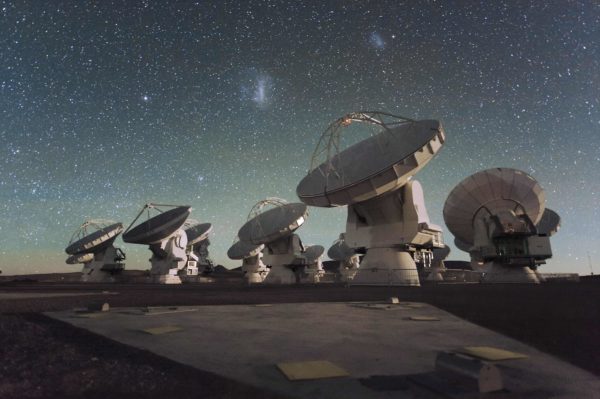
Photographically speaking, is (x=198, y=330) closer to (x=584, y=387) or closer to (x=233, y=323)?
(x=233, y=323)

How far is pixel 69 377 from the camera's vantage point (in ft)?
13.9

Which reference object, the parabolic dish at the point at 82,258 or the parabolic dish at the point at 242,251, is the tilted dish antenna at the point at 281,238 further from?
the parabolic dish at the point at 82,258

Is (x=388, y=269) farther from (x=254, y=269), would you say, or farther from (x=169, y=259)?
(x=254, y=269)

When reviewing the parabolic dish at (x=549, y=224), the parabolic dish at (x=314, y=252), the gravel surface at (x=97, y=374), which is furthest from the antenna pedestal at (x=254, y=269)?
the gravel surface at (x=97, y=374)

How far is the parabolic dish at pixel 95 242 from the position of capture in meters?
52.8

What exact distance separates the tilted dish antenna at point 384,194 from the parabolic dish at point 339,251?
44.3 meters

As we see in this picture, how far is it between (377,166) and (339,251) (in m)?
56.4

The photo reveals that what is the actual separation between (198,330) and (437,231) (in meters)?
26.1

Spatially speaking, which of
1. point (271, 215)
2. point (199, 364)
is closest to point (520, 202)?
point (271, 215)

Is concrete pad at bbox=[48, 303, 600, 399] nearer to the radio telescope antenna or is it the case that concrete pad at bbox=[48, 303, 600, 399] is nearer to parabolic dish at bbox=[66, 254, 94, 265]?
the radio telescope antenna

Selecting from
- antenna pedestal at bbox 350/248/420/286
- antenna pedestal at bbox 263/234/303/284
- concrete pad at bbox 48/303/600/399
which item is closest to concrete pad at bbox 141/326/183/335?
concrete pad at bbox 48/303/600/399

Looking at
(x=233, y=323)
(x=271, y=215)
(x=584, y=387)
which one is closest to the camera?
(x=584, y=387)

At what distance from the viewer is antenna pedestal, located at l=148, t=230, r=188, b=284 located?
47219mm

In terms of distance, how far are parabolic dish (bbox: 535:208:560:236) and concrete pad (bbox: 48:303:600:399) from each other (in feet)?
174
